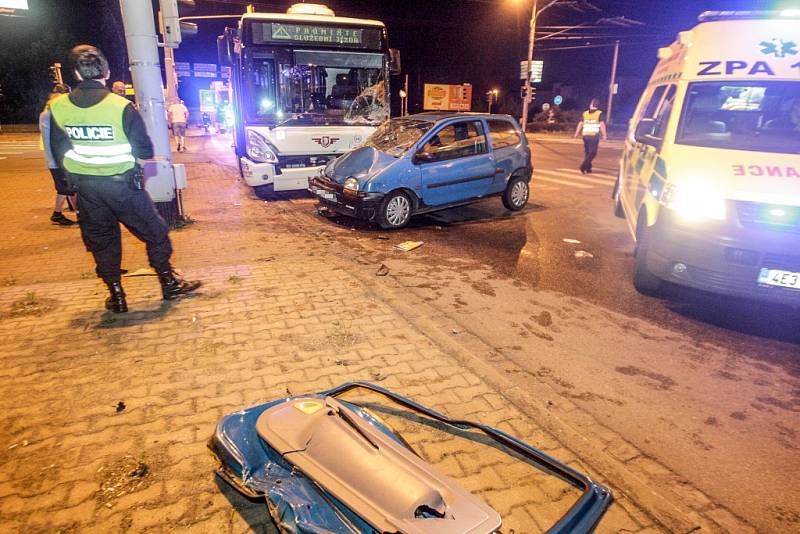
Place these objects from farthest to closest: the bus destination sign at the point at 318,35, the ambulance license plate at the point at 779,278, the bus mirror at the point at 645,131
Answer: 1. the bus destination sign at the point at 318,35
2. the bus mirror at the point at 645,131
3. the ambulance license plate at the point at 779,278

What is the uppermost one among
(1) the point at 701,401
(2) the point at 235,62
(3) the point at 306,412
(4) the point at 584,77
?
(4) the point at 584,77

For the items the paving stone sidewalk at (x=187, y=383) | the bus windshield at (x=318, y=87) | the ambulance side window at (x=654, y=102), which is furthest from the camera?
the bus windshield at (x=318, y=87)

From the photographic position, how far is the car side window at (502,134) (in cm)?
892

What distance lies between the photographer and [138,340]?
4059 millimetres

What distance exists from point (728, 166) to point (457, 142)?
15.0 feet

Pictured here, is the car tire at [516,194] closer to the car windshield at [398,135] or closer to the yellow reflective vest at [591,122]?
the car windshield at [398,135]

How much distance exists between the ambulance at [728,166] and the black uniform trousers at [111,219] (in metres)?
4.97

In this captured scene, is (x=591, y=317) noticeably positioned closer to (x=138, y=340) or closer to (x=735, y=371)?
(x=735, y=371)

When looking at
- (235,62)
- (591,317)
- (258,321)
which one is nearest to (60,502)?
(258,321)

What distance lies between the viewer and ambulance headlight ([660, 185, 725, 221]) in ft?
14.6

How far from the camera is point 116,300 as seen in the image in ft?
15.0

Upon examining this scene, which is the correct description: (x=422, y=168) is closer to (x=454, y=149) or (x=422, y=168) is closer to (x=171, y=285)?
(x=454, y=149)

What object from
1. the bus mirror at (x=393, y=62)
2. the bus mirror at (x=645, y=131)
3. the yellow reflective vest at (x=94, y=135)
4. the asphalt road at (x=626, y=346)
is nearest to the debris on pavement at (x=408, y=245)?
the asphalt road at (x=626, y=346)

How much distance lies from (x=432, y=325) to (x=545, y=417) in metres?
1.51
